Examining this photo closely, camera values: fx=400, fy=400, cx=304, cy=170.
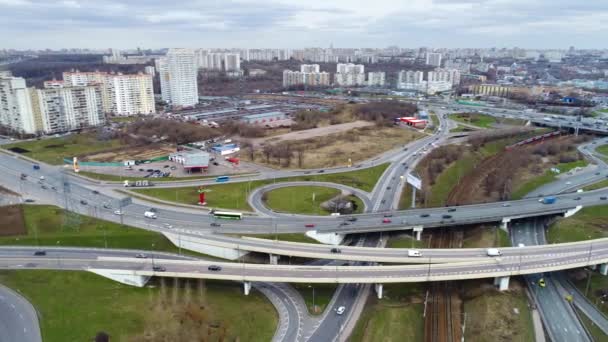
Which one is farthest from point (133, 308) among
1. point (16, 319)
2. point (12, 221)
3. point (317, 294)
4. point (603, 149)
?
point (603, 149)

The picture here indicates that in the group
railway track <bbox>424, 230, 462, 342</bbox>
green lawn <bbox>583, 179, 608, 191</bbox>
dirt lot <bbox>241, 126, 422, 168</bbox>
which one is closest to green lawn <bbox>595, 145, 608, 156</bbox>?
green lawn <bbox>583, 179, 608, 191</bbox>

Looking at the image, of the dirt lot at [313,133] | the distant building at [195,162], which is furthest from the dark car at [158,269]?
the dirt lot at [313,133]

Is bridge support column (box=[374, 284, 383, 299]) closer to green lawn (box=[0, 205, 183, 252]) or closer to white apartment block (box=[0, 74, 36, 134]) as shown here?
green lawn (box=[0, 205, 183, 252])

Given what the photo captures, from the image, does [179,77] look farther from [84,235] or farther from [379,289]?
[379,289]

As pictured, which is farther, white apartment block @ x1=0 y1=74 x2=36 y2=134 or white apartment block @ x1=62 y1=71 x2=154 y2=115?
white apartment block @ x1=62 y1=71 x2=154 y2=115

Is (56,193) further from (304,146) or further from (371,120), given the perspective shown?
(371,120)

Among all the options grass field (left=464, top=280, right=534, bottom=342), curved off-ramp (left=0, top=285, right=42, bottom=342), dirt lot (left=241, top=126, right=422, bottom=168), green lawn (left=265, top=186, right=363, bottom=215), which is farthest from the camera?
dirt lot (left=241, top=126, right=422, bottom=168)

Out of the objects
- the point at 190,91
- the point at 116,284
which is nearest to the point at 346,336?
the point at 116,284

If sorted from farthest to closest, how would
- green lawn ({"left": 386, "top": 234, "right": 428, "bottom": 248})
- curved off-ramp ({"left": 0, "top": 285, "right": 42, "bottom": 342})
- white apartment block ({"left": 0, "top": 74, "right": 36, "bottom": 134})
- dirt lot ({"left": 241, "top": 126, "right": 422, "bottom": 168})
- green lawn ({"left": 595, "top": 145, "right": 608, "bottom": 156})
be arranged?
white apartment block ({"left": 0, "top": 74, "right": 36, "bottom": 134})
green lawn ({"left": 595, "top": 145, "right": 608, "bottom": 156})
dirt lot ({"left": 241, "top": 126, "right": 422, "bottom": 168})
green lawn ({"left": 386, "top": 234, "right": 428, "bottom": 248})
curved off-ramp ({"left": 0, "top": 285, "right": 42, "bottom": 342})

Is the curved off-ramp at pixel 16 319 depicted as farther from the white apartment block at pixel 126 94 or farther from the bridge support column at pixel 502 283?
the white apartment block at pixel 126 94
